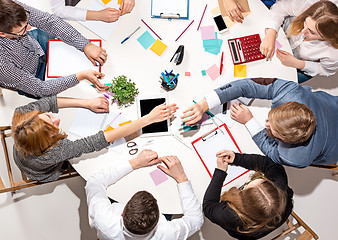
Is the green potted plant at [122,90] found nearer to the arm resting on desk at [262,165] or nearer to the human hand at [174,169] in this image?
the human hand at [174,169]

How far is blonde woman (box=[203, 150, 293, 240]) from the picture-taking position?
155 centimetres

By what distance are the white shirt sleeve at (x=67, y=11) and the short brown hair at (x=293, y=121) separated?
118 cm

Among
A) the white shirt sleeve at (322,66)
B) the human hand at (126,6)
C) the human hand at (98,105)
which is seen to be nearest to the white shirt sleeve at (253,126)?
the white shirt sleeve at (322,66)

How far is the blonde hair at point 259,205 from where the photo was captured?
1540mm

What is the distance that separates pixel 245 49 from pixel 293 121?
53 centimetres

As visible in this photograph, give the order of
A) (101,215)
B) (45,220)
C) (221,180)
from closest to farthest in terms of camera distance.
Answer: (101,215) < (221,180) < (45,220)

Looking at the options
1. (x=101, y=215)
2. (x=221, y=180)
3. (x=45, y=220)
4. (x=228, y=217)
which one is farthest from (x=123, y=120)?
(x=45, y=220)

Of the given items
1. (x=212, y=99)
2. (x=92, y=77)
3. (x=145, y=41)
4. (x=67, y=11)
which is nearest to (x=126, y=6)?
(x=145, y=41)

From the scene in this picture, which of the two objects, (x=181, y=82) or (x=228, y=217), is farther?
(x=181, y=82)

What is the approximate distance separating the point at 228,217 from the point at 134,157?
23.6 inches

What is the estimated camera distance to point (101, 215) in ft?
5.03

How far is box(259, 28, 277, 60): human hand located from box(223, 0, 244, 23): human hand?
18 centimetres

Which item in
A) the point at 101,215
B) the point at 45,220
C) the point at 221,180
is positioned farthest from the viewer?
the point at 45,220

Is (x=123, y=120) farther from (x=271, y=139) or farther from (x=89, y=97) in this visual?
(x=271, y=139)
